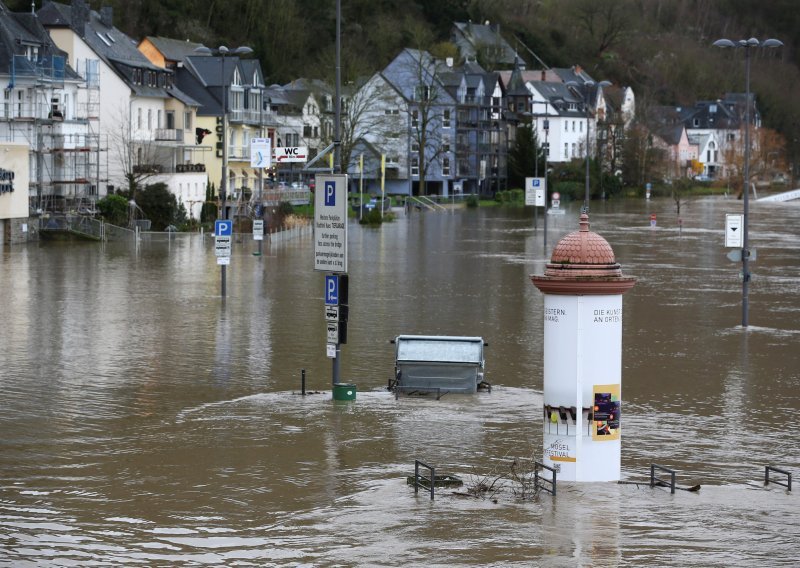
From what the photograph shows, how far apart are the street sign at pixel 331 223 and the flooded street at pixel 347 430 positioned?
2.34 meters

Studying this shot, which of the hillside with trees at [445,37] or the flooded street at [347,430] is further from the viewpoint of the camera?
the hillside with trees at [445,37]

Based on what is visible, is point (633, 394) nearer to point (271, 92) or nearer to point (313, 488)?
point (313, 488)

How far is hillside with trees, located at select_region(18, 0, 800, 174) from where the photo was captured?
401 ft

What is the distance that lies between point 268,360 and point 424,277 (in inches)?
777

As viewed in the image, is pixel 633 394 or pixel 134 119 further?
pixel 134 119

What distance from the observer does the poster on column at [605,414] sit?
18.1m

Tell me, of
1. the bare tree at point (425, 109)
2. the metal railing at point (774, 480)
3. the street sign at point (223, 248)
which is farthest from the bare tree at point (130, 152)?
the metal railing at point (774, 480)

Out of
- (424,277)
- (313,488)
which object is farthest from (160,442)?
(424,277)

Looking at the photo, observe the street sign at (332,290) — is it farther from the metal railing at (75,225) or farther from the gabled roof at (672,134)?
the gabled roof at (672,134)

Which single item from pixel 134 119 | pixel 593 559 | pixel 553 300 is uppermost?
pixel 134 119

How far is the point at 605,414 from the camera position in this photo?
18094 mm

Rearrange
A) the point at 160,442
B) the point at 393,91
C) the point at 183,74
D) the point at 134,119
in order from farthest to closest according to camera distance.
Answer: the point at 393,91 → the point at 183,74 → the point at 134,119 → the point at 160,442

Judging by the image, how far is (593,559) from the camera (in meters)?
15.0

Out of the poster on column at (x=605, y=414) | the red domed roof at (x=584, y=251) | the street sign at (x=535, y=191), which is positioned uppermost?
the street sign at (x=535, y=191)
